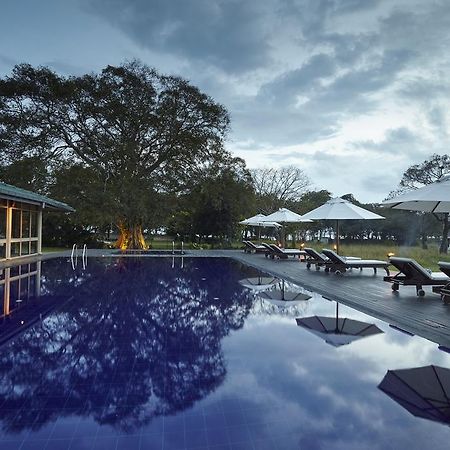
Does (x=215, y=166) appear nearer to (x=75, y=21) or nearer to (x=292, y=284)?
(x=75, y=21)

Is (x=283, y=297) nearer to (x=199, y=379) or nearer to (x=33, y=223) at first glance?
(x=199, y=379)

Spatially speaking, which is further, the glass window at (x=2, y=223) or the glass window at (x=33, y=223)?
the glass window at (x=33, y=223)

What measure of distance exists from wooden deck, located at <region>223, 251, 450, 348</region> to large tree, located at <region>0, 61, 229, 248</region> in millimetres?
12774

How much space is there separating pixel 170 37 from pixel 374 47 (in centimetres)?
768

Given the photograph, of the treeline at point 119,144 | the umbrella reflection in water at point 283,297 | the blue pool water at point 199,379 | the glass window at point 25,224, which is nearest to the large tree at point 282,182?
the treeline at point 119,144

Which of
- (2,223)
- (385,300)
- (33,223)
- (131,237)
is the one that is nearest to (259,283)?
(385,300)

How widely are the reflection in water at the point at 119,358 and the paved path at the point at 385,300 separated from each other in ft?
7.00

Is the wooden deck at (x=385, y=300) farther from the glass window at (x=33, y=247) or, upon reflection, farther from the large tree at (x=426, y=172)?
the large tree at (x=426, y=172)

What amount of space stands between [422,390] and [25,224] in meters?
17.3

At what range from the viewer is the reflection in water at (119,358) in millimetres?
3139

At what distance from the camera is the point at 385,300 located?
289 inches

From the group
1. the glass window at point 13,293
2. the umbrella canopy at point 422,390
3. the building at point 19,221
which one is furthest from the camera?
the building at point 19,221

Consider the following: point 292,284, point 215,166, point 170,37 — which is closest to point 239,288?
point 292,284

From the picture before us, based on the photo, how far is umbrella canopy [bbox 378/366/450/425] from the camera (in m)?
3.10
